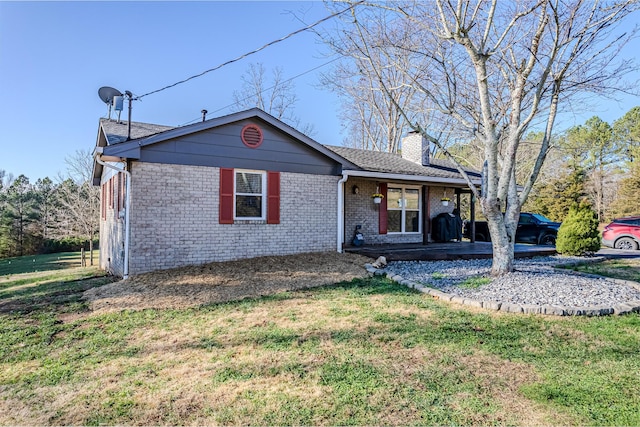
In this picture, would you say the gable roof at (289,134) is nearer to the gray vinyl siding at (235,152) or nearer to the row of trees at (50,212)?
the gray vinyl siding at (235,152)

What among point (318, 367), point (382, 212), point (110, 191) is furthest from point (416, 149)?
point (318, 367)

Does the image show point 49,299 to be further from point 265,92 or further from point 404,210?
point 265,92

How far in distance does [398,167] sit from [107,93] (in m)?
8.77

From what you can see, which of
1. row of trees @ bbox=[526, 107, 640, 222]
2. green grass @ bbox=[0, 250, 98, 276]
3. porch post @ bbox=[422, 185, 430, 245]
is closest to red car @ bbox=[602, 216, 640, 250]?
porch post @ bbox=[422, 185, 430, 245]

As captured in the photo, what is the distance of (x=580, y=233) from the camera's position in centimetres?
1030

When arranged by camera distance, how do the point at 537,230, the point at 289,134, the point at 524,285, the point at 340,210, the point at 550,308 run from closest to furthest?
1. the point at 550,308
2. the point at 524,285
3. the point at 289,134
4. the point at 340,210
5. the point at 537,230

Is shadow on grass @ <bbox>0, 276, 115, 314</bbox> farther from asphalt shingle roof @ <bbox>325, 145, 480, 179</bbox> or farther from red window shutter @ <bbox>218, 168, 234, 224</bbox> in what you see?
asphalt shingle roof @ <bbox>325, 145, 480, 179</bbox>

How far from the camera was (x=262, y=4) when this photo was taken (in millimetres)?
8438

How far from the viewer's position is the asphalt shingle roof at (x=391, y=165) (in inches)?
441

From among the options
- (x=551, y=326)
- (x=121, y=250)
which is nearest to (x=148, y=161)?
(x=121, y=250)

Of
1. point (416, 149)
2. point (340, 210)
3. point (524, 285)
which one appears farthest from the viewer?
point (416, 149)

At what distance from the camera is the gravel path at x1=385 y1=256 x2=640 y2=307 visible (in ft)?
18.5

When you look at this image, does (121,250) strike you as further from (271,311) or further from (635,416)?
(635,416)

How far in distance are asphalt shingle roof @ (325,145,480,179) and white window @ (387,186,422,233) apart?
0.84 m
